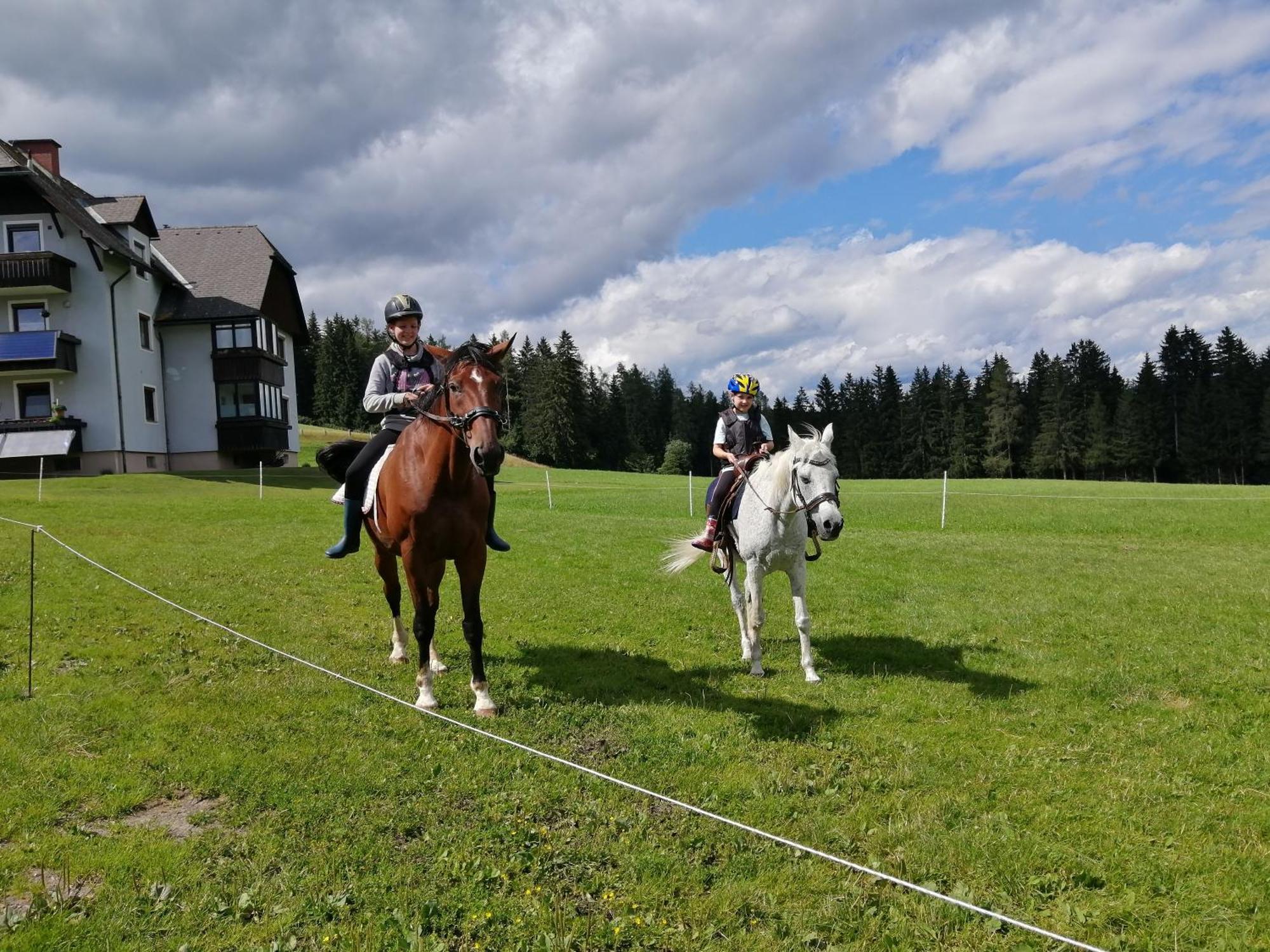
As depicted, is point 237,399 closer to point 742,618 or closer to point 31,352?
point 31,352

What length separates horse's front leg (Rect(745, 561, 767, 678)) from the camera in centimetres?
822

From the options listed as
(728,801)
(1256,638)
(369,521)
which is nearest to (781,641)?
(728,801)

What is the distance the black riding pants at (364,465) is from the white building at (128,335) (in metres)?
34.0

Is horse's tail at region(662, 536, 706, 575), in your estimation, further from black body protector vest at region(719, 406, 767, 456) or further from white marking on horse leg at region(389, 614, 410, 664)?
white marking on horse leg at region(389, 614, 410, 664)

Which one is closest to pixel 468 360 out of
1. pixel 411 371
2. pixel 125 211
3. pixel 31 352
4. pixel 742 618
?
pixel 411 371

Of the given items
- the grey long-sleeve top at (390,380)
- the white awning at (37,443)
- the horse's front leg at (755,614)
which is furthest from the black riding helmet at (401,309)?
the white awning at (37,443)

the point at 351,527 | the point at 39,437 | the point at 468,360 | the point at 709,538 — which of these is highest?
the point at 39,437

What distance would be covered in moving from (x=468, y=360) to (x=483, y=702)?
316 cm

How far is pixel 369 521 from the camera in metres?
8.38

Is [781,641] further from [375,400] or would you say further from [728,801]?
→ [375,400]

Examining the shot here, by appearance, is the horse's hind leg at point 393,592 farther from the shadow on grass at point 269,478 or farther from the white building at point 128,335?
the white building at point 128,335

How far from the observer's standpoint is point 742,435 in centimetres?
945

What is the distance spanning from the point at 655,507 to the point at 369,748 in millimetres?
26673

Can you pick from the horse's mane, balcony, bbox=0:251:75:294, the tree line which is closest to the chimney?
balcony, bbox=0:251:75:294
